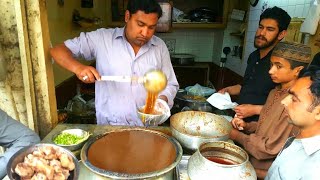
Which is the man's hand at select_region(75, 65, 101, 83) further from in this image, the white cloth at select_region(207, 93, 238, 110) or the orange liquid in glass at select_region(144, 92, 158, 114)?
the white cloth at select_region(207, 93, 238, 110)

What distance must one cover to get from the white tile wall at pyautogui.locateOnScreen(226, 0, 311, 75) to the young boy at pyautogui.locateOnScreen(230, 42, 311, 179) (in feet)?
4.64

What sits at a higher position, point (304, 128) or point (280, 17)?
point (280, 17)

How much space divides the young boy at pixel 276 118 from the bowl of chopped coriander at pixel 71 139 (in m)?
1.18

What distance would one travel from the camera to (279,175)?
1.35m

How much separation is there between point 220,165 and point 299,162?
500mm

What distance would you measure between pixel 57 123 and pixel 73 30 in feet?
7.42

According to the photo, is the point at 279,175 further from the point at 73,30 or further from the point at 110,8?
the point at 110,8

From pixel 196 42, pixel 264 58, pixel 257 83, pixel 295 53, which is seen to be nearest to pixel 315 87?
pixel 295 53

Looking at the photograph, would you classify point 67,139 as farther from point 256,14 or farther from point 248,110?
point 256,14

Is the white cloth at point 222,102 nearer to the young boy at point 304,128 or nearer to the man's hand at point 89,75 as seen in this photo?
the young boy at point 304,128

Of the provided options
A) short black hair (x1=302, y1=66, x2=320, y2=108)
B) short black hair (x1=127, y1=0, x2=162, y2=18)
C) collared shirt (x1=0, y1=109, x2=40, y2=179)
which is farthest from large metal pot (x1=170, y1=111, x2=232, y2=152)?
collared shirt (x1=0, y1=109, x2=40, y2=179)

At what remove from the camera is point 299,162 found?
1263mm

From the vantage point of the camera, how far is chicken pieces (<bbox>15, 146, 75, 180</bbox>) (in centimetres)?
101

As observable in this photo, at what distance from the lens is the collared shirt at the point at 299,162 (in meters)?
1.16
